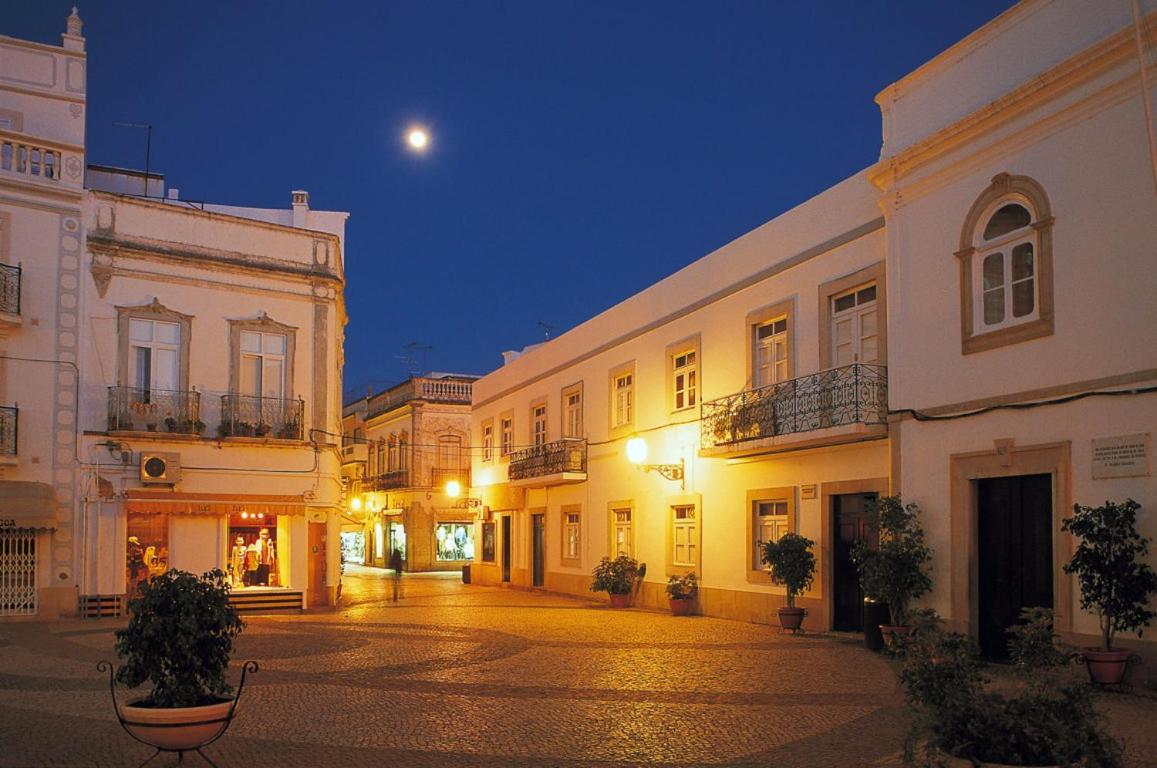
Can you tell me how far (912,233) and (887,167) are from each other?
1.05m

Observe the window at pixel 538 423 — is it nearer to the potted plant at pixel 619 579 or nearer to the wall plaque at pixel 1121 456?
the potted plant at pixel 619 579

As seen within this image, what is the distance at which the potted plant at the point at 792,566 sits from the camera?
52.4 ft

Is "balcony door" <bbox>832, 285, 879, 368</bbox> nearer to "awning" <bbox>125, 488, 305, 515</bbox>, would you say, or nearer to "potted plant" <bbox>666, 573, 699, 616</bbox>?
"potted plant" <bbox>666, 573, 699, 616</bbox>

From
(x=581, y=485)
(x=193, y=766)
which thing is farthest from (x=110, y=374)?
(x=193, y=766)

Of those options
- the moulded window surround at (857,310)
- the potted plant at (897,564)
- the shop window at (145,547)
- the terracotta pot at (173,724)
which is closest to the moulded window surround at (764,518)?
the moulded window surround at (857,310)

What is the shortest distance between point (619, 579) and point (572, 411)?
20.2ft

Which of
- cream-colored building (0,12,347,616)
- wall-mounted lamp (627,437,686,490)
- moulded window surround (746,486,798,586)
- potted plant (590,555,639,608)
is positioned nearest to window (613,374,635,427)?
wall-mounted lamp (627,437,686,490)

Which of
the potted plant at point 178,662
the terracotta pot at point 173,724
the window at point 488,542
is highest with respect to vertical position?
the potted plant at point 178,662

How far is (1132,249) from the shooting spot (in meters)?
10.9

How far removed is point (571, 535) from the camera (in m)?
26.6

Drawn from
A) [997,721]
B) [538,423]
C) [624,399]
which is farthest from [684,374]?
[997,721]

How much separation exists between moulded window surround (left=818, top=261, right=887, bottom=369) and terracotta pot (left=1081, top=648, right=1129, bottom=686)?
5463 mm

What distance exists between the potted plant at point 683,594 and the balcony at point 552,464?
6.18 meters

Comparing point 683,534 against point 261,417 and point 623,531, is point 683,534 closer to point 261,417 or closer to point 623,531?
point 623,531
